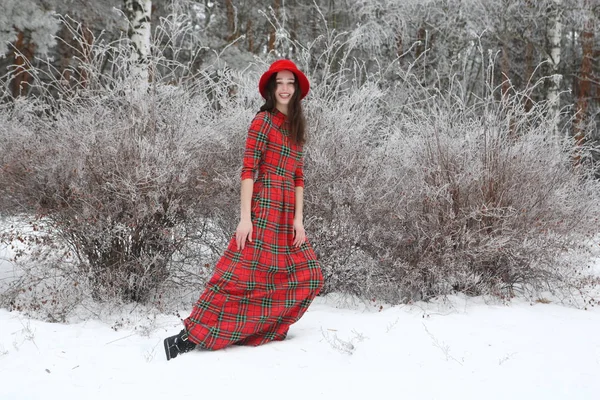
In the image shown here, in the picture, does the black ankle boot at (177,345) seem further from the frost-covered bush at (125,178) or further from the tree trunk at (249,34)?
the tree trunk at (249,34)

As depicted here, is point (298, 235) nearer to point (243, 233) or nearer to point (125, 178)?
point (243, 233)

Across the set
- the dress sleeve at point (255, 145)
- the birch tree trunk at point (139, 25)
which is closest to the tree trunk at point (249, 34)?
the birch tree trunk at point (139, 25)

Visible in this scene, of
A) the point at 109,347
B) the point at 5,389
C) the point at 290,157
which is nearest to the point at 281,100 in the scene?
the point at 290,157

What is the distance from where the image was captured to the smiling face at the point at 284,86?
2.87m

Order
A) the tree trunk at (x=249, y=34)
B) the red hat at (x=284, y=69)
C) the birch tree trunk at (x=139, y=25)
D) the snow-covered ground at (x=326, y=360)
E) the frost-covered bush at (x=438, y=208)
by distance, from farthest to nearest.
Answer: the tree trunk at (x=249, y=34), the birch tree trunk at (x=139, y=25), the frost-covered bush at (x=438, y=208), the red hat at (x=284, y=69), the snow-covered ground at (x=326, y=360)

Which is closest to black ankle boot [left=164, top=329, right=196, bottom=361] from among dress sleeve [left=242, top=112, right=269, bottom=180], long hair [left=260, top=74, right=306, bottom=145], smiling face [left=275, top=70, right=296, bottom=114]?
dress sleeve [left=242, top=112, right=269, bottom=180]

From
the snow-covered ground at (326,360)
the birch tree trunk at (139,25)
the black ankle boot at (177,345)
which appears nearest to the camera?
the snow-covered ground at (326,360)

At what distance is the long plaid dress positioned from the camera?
2719 mm

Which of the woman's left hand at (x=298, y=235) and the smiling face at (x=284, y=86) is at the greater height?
the smiling face at (x=284, y=86)

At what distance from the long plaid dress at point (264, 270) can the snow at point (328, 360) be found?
122 millimetres

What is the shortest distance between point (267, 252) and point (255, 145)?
578 millimetres

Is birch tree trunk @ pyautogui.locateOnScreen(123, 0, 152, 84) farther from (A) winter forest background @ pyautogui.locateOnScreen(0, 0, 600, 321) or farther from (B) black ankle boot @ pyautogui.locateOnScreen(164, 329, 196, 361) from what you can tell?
(B) black ankle boot @ pyautogui.locateOnScreen(164, 329, 196, 361)

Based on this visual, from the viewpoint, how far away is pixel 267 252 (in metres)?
2.79

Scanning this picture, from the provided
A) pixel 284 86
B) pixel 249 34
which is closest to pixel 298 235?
pixel 284 86
